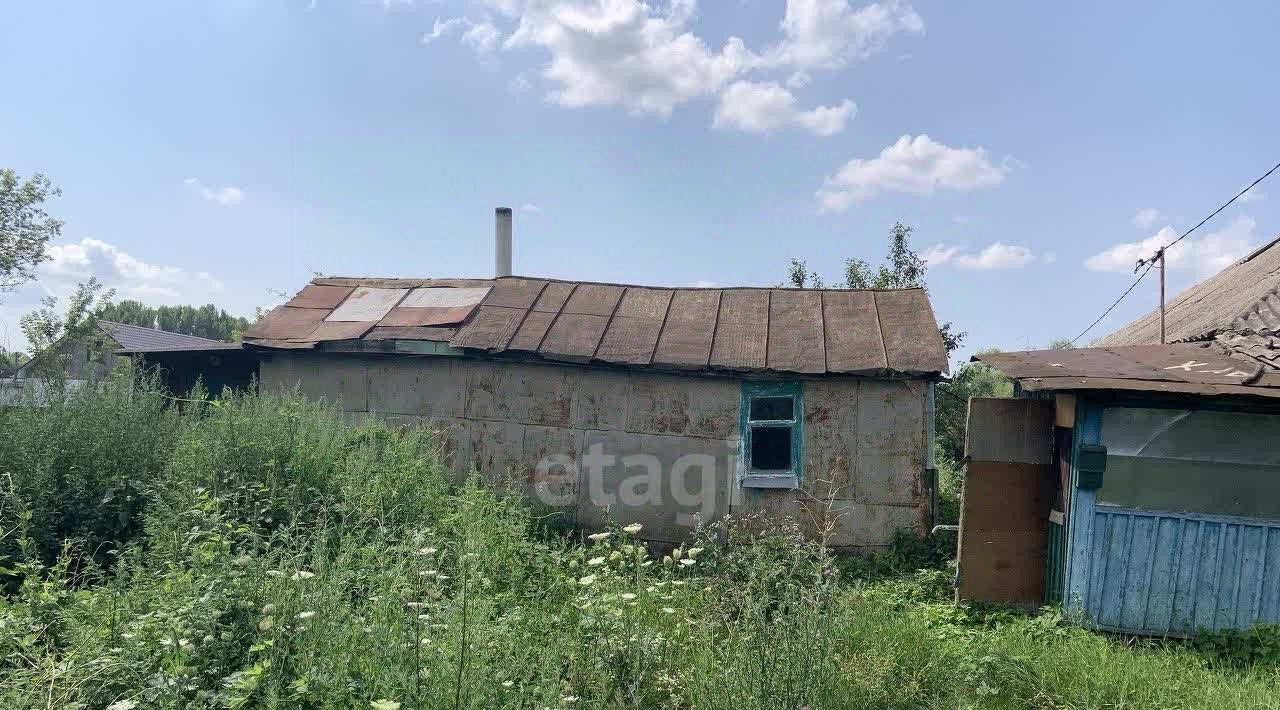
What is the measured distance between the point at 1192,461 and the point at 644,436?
18.0 feet

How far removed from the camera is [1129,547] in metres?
5.94

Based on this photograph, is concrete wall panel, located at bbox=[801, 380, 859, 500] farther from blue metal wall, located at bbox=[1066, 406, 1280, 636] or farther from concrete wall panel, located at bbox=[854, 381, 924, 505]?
blue metal wall, located at bbox=[1066, 406, 1280, 636]

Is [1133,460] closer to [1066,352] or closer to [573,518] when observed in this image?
[1066,352]

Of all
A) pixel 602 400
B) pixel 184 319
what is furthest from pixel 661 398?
pixel 184 319

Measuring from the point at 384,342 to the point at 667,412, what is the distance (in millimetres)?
3884

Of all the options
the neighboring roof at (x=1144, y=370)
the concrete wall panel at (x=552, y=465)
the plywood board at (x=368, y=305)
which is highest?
the plywood board at (x=368, y=305)

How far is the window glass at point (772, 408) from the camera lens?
28.2ft

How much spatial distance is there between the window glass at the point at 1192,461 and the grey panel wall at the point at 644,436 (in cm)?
242

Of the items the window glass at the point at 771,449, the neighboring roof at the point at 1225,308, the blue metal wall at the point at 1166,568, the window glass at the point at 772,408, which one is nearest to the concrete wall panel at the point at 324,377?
the window glass at the point at 772,408

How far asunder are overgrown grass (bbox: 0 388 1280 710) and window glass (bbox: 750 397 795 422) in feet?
6.93

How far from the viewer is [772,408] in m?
8.68

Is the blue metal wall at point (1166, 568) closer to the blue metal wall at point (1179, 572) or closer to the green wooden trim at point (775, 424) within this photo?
A: the blue metal wall at point (1179, 572)

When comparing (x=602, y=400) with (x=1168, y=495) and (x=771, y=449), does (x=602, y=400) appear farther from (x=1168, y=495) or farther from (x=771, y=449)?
(x=1168, y=495)

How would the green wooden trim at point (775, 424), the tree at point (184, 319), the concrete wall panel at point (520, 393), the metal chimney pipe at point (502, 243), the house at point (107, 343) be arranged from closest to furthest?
the green wooden trim at point (775, 424) < the concrete wall panel at point (520, 393) < the metal chimney pipe at point (502, 243) < the house at point (107, 343) < the tree at point (184, 319)
